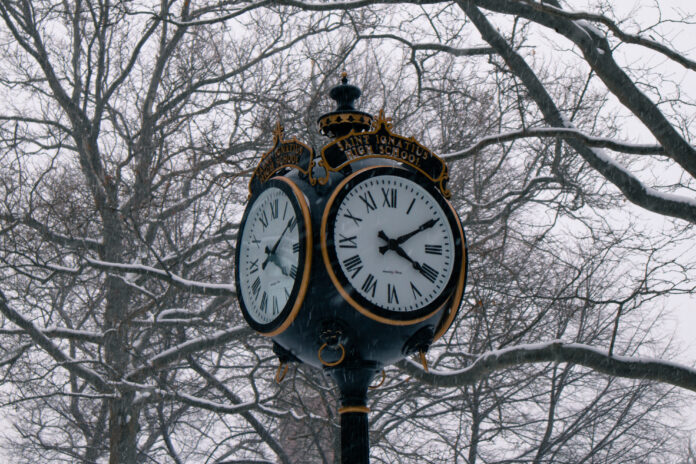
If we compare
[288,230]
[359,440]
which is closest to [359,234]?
[288,230]

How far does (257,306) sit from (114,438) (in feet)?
23.0

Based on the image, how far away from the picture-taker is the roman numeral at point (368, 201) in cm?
225

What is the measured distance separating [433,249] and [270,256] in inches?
20.8

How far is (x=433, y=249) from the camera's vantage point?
2299 mm

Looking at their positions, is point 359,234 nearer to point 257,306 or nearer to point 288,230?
point 288,230

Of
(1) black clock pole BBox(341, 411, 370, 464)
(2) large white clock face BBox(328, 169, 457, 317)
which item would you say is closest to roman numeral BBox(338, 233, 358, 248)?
(2) large white clock face BBox(328, 169, 457, 317)

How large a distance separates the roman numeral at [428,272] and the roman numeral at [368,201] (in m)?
0.24

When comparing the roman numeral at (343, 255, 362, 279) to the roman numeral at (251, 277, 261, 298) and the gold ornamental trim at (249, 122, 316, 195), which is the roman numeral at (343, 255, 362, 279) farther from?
the roman numeral at (251, 277, 261, 298)

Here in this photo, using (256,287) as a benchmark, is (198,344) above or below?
above

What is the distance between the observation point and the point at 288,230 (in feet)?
7.57

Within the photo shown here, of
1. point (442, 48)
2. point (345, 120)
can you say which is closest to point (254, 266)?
point (345, 120)

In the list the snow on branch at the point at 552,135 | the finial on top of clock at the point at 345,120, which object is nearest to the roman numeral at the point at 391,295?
the finial on top of clock at the point at 345,120

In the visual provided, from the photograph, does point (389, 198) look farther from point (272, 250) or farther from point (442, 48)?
point (442, 48)

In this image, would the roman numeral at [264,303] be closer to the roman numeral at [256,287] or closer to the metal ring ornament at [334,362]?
the roman numeral at [256,287]
